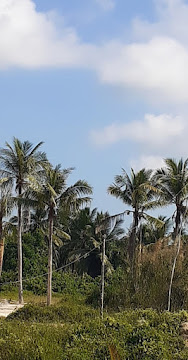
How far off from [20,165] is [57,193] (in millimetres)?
2455

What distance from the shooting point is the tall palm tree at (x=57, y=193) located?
28.7 metres

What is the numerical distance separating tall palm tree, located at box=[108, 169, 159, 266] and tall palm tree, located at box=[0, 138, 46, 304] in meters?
4.27

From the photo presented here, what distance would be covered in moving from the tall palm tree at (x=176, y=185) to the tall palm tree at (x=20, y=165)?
660 centimetres

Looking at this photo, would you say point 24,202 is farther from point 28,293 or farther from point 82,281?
point 82,281

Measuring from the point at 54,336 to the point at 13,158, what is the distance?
19.4 m

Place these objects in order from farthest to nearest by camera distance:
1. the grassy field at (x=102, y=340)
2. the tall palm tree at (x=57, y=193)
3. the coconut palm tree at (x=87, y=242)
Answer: the coconut palm tree at (x=87, y=242) < the tall palm tree at (x=57, y=193) < the grassy field at (x=102, y=340)

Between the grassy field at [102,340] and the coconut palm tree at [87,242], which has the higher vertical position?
the coconut palm tree at [87,242]

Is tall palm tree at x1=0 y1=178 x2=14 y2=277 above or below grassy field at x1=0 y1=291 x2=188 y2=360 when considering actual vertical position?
above

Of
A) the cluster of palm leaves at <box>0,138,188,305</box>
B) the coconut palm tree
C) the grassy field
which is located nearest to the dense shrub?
the grassy field

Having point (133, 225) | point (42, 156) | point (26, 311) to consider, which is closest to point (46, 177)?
point (42, 156)

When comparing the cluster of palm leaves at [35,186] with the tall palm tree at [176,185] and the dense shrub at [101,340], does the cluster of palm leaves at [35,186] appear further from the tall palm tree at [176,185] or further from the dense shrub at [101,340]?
the dense shrub at [101,340]

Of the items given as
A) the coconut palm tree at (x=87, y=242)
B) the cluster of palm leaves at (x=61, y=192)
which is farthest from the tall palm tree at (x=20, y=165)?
the coconut palm tree at (x=87, y=242)

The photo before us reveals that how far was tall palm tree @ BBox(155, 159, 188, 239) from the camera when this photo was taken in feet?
101

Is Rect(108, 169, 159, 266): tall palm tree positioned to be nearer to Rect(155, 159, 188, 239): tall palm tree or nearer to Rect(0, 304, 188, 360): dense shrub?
Rect(155, 159, 188, 239): tall palm tree
